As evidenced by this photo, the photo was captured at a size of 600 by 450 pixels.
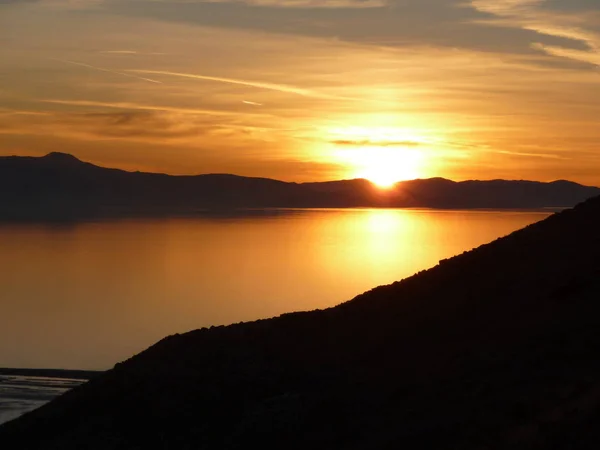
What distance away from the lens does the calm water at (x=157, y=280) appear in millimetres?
43219

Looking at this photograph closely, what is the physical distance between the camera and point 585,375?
1380 centimetres

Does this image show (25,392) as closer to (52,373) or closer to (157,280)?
(52,373)

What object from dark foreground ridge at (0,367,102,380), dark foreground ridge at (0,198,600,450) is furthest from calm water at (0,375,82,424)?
dark foreground ridge at (0,198,600,450)

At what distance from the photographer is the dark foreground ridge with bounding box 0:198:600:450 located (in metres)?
13.7

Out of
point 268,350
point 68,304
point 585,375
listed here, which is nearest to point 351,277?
point 68,304

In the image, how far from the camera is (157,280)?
68562 mm

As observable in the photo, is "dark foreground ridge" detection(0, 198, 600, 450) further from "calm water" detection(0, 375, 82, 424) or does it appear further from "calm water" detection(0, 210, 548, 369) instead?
"calm water" detection(0, 210, 548, 369)

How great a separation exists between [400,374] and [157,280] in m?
53.2

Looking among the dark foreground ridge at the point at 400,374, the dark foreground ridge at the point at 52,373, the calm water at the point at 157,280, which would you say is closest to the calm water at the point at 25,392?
the dark foreground ridge at the point at 52,373

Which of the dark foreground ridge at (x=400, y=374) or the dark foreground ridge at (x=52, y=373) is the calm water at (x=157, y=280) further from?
the dark foreground ridge at (x=400, y=374)

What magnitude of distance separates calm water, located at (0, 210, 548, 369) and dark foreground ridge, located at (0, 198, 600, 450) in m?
18.4

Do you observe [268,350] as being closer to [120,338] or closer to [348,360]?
[348,360]

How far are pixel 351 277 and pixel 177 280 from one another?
13.4 meters

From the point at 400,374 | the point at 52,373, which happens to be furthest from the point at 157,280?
the point at 400,374
